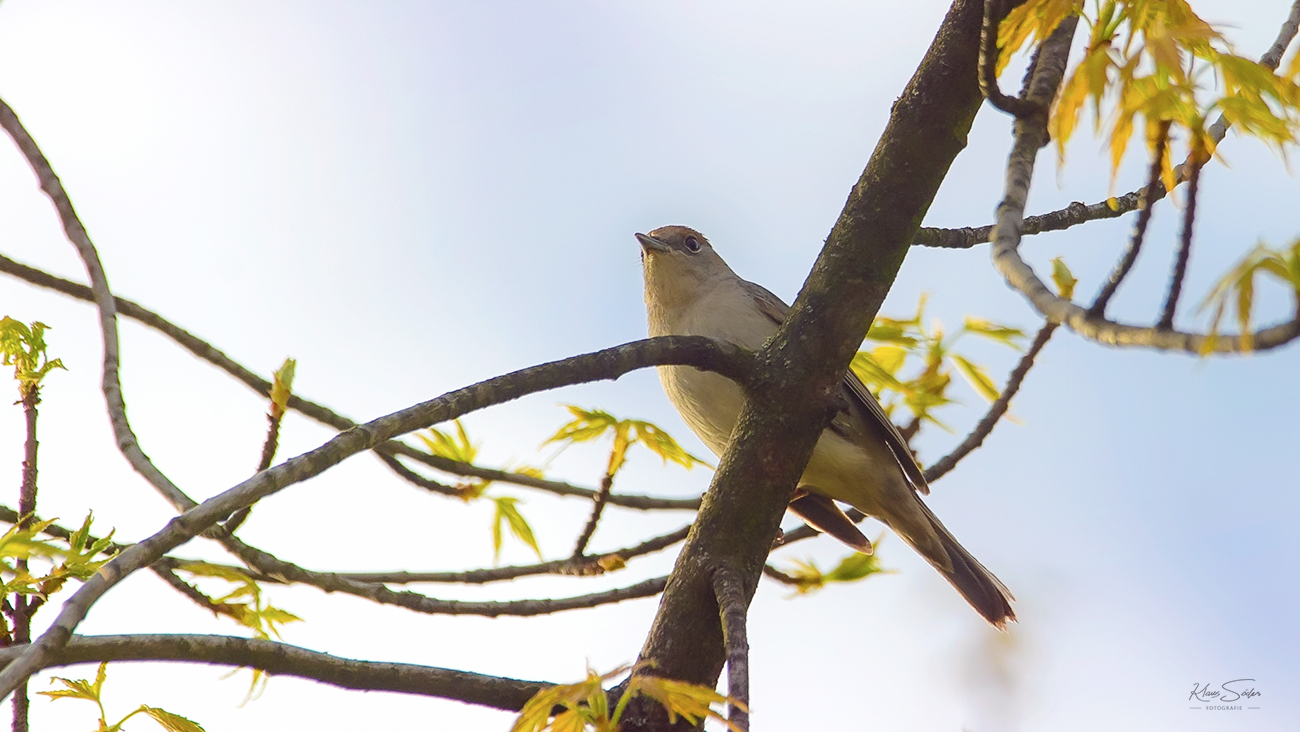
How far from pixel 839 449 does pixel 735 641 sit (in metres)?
2.59

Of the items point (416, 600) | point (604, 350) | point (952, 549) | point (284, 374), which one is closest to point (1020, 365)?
point (952, 549)

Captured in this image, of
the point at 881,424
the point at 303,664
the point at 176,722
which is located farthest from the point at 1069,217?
the point at 176,722

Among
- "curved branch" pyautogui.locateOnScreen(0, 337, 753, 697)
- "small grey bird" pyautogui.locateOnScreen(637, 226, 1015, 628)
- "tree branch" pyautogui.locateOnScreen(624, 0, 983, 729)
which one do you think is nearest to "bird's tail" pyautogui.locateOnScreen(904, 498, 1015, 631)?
"small grey bird" pyautogui.locateOnScreen(637, 226, 1015, 628)

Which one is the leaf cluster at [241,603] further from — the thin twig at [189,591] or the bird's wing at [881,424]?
the bird's wing at [881,424]

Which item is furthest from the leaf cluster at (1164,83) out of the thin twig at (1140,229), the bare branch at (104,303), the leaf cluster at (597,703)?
the bare branch at (104,303)

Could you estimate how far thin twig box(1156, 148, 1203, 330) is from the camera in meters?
1.72

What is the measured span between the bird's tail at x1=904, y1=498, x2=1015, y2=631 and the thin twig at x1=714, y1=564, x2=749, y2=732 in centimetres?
279

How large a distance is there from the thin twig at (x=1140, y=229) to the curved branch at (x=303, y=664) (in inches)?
67.2

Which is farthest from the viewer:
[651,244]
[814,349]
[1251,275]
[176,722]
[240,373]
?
[651,244]

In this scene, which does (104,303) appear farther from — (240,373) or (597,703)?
(597,703)

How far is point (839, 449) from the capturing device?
5.06 meters

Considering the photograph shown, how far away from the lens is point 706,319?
5492 millimetres

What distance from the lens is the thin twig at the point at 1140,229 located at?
1802 millimetres

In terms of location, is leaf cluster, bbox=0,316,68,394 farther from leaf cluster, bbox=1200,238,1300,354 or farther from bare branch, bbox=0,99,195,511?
leaf cluster, bbox=1200,238,1300,354
